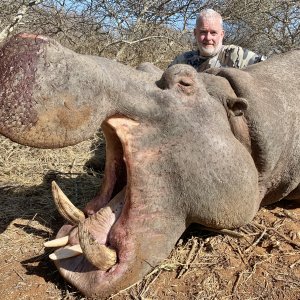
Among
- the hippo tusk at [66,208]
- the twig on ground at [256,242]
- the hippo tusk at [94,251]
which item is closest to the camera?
the hippo tusk at [94,251]

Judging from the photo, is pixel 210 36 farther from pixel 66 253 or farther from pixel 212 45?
pixel 66 253

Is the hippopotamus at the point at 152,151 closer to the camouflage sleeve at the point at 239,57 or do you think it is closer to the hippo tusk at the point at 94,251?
the hippo tusk at the point at 94,251

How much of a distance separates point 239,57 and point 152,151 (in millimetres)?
2493

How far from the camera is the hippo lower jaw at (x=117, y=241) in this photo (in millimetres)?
2191

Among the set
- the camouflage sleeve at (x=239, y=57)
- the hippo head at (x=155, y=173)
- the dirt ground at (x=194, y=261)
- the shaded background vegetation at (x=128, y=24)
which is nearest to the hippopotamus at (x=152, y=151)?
the hippo head at (x=155, y=173)

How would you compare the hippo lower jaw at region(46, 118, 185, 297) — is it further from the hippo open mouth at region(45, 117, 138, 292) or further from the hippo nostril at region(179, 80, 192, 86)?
the hippo nostril at region(179, 80, 192, 86)

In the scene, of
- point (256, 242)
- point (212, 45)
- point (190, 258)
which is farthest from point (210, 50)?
point (190, 258)

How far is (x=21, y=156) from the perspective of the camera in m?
4.51

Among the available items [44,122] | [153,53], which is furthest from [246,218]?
[153,53]

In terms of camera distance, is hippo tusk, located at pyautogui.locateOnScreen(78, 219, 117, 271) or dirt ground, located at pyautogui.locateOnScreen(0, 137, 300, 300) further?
dirt ground, located at pyautogui.locateOnScreen(0, 137, 300, 300)

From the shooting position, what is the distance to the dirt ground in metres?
2.33

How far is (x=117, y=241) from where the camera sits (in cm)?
225

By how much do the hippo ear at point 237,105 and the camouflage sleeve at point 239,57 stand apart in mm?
2055

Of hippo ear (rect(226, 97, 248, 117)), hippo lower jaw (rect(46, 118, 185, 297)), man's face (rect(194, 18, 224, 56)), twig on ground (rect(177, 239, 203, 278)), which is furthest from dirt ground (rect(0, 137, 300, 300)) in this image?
man's face (rect(194, 18, 224, 56))
